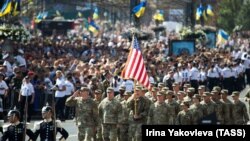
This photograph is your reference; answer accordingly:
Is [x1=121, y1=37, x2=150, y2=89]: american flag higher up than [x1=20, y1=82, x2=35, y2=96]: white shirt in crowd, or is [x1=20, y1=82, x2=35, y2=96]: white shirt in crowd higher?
[x1=121, y1=37, x2=150, y2=89]: american flag

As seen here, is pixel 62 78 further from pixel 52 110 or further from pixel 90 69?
pixel 52 110

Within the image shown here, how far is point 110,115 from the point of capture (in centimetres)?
2317

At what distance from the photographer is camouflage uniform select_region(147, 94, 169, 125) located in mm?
22422

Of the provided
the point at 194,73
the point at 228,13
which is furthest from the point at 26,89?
the point at 228,13

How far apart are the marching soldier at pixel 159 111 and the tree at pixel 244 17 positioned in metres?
50.6

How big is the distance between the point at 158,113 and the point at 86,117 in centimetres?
168

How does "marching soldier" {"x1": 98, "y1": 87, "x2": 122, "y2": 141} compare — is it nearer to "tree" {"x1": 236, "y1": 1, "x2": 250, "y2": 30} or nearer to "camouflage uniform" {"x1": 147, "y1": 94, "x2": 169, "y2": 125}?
"camouflage uniform" {"x1": 147, "y1": 94, "x2": 169, "y2": 125}

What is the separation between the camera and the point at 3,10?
38.3m

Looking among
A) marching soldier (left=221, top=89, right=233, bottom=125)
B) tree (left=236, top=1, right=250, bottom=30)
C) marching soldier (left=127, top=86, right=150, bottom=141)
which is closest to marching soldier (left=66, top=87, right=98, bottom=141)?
marching soldier (left=127, top=86, right=150, bottom=141)

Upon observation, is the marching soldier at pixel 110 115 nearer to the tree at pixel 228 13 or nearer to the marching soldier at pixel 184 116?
the marching soldier at pixel 184 116

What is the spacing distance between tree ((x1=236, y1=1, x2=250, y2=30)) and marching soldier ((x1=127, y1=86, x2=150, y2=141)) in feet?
165

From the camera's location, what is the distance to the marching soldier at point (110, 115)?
23.2 meters

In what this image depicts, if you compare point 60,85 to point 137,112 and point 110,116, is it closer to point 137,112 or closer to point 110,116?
point 110,116

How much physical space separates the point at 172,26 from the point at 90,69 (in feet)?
195
